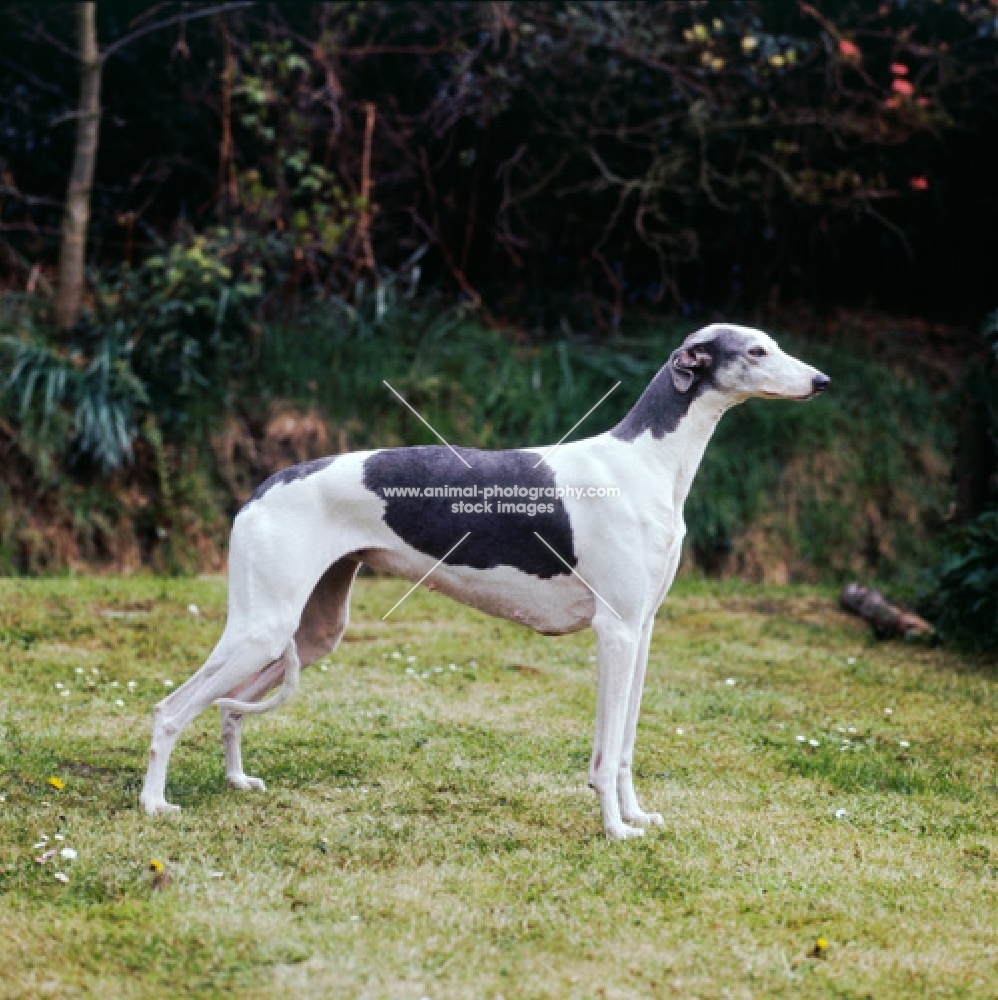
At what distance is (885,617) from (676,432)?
13.5 feet

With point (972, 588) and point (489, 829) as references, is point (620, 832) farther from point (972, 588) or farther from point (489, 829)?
point (972, 588)

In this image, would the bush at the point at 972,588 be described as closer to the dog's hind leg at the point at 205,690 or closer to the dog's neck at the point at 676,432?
the dog's neck at the point at 676,432

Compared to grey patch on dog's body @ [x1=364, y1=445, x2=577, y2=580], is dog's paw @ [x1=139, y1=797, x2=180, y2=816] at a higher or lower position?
lower

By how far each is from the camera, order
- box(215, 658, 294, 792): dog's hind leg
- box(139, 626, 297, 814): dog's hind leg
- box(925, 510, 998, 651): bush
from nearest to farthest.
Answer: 1. box(139, 626, 297, 814): dog's hind leg
2. box(215, 658, 294, 792): dog's hind leg
3. box(925, 510, 998, 651): bush

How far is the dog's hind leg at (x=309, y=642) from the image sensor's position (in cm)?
454

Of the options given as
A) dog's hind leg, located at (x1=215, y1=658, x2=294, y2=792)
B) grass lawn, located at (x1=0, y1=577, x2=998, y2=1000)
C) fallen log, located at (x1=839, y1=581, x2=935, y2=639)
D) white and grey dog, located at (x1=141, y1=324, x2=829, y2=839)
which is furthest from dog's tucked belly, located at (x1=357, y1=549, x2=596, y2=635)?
fallen log, located at (x1=839, y1=581, x2=935, y2=639)

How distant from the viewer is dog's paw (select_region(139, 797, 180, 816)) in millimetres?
4148

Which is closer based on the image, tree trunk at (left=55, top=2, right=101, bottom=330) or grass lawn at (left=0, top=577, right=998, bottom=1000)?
grass lawn at (left=0, top=577, right=998, bottom=1000)

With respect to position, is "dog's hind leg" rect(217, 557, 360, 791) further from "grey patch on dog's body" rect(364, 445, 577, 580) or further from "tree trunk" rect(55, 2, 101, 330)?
"tree trunk" rect(55, 2, 101, 330)

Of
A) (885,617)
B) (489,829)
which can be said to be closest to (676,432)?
(489,829)

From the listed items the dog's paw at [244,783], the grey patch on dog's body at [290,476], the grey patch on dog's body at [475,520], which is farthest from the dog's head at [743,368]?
the dog's paw at [244,783]

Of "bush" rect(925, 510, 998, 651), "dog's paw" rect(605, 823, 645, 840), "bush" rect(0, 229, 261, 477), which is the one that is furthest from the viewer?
"bush" rect(0, 229, 261, 477)

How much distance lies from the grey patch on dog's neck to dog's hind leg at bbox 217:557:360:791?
1124 mm

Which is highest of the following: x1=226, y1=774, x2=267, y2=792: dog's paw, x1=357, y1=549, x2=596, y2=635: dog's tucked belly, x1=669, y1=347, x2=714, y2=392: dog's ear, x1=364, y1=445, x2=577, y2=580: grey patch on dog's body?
x1=669, y1=347, x2=714, y2=392: dog's ear
